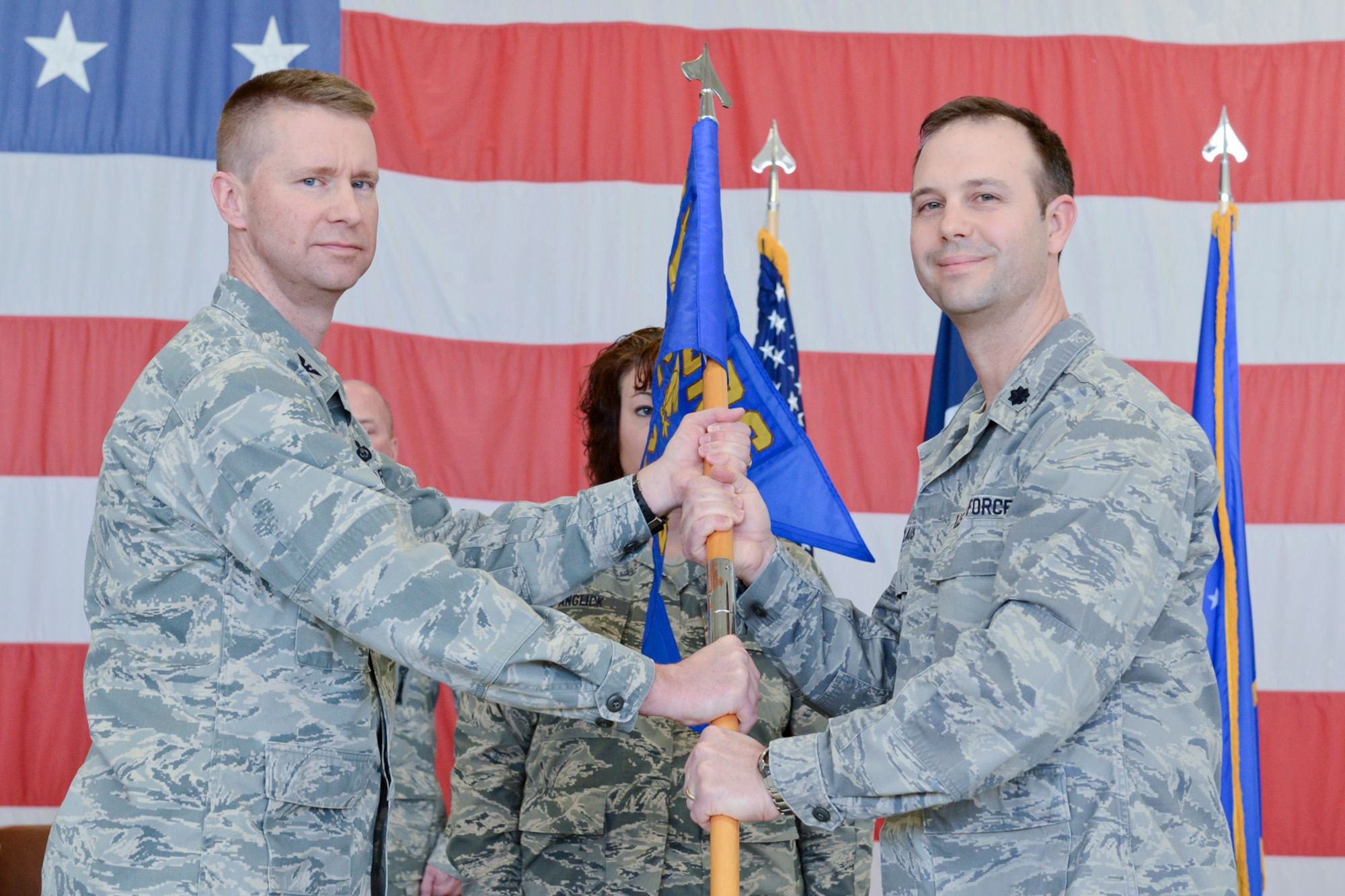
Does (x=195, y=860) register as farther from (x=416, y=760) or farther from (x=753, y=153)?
(x=753, y=153)

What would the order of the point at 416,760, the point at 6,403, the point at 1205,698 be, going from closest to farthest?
1. the point at 1205,698
2. the point at 416,760
3. the point at 6,403

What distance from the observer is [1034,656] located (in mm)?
1522

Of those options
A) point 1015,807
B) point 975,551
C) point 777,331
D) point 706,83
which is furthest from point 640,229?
point 1015,807

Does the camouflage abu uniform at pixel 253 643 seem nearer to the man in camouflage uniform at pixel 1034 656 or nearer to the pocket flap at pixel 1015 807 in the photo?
the man in camouflage uniform at pixel 1034 656

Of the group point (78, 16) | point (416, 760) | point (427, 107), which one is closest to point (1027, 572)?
point (416, 760)

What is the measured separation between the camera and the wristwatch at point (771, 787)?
66.3 inches

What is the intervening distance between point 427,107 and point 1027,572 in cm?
308

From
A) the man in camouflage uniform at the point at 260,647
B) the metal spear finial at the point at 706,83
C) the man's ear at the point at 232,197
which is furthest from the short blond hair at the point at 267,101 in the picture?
the metal spear finial at the point at 706,83

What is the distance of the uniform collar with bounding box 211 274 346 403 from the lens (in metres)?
1.83

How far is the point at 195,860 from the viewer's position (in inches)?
61.7

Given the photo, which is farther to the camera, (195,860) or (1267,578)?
(1267,578)

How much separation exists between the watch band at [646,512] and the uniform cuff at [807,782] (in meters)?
0.54

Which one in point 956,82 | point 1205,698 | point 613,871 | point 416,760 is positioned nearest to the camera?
point 1205,698

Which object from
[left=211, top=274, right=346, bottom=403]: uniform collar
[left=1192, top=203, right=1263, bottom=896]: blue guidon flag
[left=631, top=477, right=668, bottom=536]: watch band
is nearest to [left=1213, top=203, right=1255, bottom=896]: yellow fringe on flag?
[left=1192, top=203, right=1263, bottom=896]: blue guidon flag
